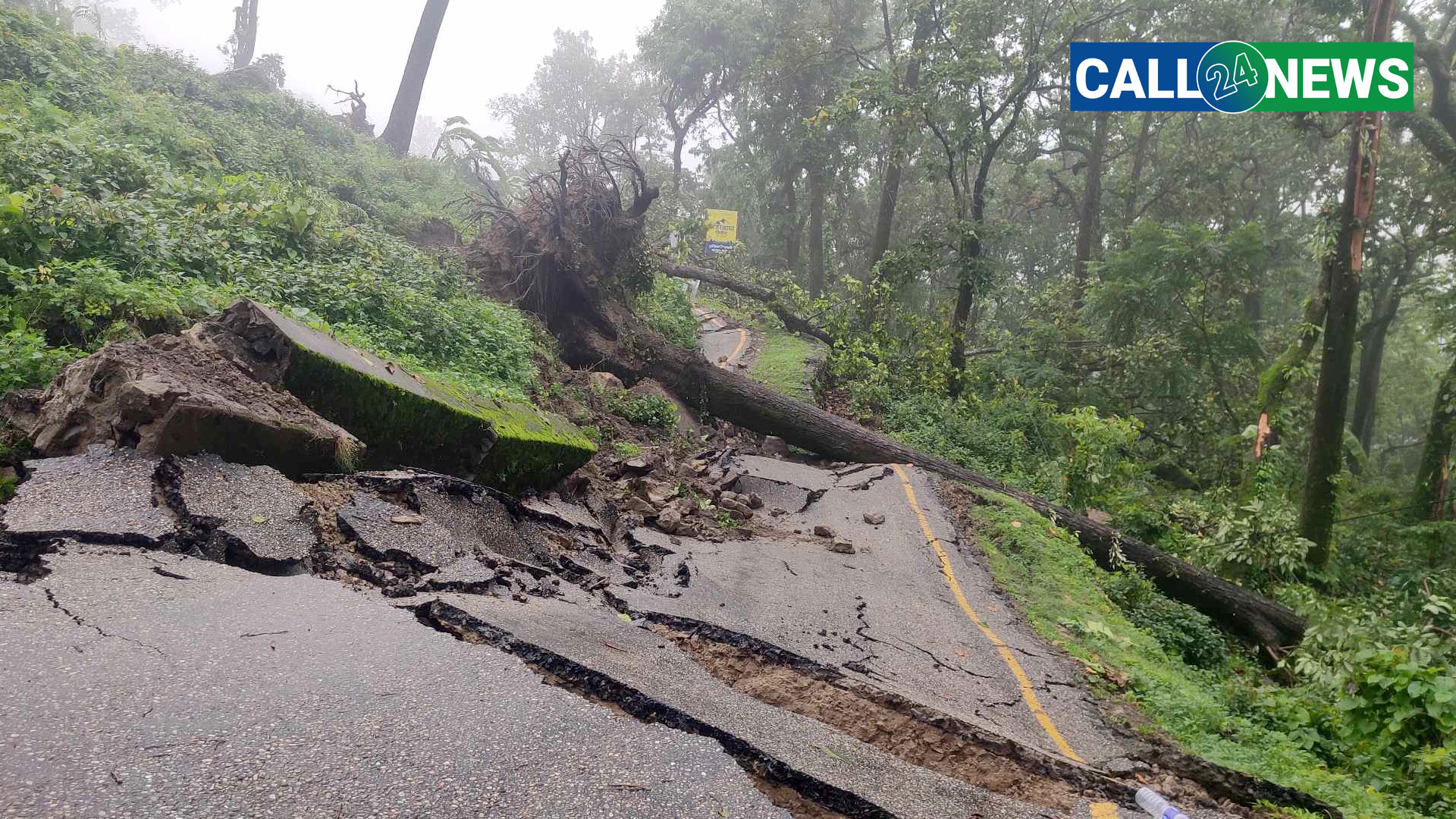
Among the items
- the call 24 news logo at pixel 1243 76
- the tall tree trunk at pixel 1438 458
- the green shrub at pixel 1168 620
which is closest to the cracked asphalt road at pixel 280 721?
the green shrub at pixel 1168 620

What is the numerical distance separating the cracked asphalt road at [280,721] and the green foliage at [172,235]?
9.67ft

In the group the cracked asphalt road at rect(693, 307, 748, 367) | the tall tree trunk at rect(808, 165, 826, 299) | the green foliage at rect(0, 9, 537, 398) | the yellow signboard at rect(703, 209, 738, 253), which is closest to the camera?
the green foliage at rect(0, 9, 537, 398)

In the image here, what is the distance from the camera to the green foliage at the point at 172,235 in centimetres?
589

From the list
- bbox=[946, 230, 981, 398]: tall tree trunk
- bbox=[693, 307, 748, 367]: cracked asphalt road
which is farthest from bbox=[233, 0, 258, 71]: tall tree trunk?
bbox=[946, 230, 981, 398]: tall tree trunk

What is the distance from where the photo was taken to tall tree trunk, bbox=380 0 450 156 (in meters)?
23.4

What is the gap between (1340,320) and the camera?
10711 millimetres

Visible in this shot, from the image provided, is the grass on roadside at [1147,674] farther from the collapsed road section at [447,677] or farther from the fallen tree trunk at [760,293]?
the fallen tree trunk at [760,293]

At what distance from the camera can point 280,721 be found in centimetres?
274

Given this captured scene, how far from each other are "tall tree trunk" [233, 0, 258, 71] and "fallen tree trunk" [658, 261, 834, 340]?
69.9 feet

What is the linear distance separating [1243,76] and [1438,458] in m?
8.38

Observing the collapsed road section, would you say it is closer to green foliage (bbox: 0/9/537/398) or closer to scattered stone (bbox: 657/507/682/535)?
scattered stone (bbox: 657/507/682/535)

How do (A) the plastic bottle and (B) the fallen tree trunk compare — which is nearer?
(A) the plastic bottle

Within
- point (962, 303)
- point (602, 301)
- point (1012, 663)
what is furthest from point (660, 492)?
point (962, 303)

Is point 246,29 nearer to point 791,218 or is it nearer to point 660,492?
point 791,218
